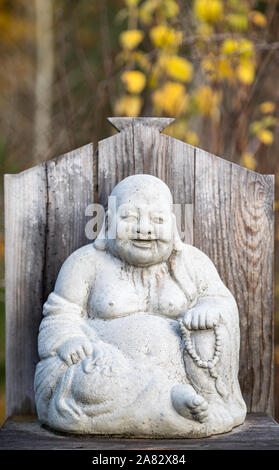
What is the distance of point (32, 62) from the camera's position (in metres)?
8.27

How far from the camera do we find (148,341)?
3160 mm

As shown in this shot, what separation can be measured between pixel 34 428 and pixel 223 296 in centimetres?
101

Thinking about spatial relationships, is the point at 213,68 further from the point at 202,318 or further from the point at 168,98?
the point at 202,318

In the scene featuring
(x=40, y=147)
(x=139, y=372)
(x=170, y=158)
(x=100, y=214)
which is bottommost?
(x=139, y=372)

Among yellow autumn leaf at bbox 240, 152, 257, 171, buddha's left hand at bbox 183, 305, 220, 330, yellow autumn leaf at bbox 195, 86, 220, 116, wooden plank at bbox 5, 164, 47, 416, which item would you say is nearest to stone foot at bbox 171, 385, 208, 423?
buddha's left hand at bbox 183, 305, 220, 330

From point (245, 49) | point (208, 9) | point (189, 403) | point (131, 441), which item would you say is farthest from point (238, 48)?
point (131, 441)

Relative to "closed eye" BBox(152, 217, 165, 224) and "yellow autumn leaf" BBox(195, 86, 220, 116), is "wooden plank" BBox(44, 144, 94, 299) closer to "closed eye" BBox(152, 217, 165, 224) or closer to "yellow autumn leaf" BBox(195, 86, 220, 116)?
"closed eye" BBox(152, 217, 165, 224)

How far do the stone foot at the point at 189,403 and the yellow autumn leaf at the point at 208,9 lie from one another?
111 inches

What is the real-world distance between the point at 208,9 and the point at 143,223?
2.21 meters

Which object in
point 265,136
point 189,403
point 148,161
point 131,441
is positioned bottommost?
point 131,441

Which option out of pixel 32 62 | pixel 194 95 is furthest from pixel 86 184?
pixel 32 62

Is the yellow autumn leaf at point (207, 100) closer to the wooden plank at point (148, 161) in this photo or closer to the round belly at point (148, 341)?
the wooden plank at point (148, 161)

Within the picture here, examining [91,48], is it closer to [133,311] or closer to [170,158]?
[170,158]

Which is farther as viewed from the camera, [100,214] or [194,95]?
[194,95]
